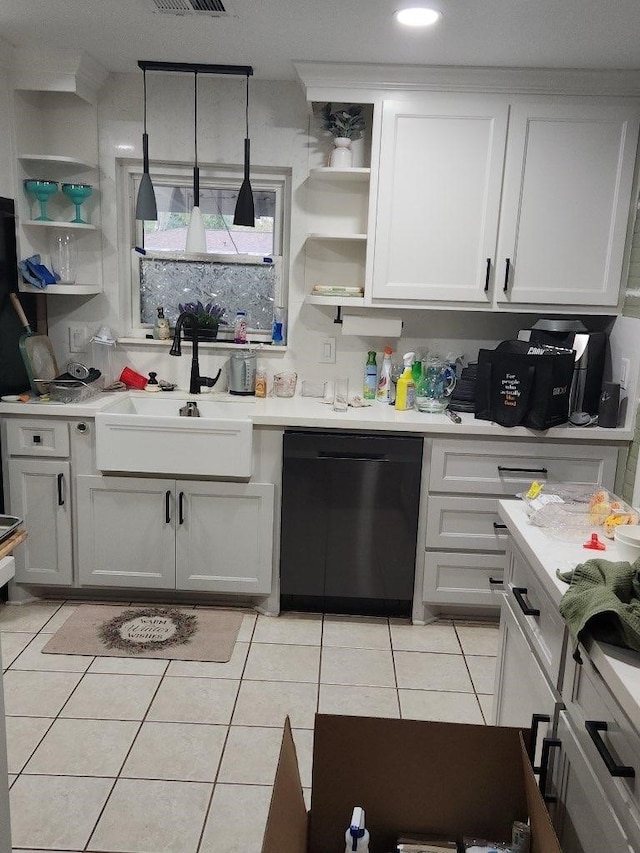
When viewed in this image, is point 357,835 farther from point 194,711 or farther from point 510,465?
point 510,465

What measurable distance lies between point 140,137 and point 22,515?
6.26 ft

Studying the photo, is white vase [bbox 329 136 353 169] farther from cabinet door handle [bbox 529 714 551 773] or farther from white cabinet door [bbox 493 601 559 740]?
cabinet door handle [bbox 529 714 551 773]

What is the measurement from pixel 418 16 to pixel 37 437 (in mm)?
2295

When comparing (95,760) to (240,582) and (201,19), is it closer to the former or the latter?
(240,582)

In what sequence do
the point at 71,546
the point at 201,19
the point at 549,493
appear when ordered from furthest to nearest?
the point at 71,546
the point at 201,19
the point at 549,493

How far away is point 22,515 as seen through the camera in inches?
130

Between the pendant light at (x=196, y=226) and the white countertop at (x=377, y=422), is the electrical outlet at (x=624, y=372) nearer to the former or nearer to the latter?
the white countertop at (x=377, y=422)

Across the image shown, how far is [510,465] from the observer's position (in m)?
3.17

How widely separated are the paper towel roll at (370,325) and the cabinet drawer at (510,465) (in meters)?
0.69

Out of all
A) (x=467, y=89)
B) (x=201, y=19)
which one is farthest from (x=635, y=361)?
(x=201, y=19)

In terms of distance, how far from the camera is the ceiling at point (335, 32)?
2438 millimetres

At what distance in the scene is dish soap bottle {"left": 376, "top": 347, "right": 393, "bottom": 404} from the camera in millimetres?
3549

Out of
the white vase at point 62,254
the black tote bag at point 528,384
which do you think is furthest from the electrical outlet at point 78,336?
the black tote bag at point 528,384

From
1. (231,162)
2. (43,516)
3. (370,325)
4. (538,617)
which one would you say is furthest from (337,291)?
(538,617)
